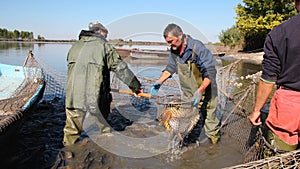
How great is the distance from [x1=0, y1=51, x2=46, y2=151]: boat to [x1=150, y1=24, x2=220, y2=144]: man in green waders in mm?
2127

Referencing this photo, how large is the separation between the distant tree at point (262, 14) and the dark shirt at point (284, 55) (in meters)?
22.7

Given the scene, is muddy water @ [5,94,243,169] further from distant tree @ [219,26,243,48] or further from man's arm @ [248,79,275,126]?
distant tree @ [219,26,243,48]

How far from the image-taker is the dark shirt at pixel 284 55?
71.7 inches

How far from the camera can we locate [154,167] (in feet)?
11.6

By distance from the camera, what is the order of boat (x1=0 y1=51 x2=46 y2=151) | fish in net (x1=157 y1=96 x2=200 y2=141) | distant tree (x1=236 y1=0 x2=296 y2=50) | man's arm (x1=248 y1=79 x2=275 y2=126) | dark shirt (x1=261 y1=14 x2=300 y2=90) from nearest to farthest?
1. dark shirt (x1=261 y1=14 x2=300 y2=90)
2. man's arm (x1=248 y1=79 x2=275 y2=126)
3. boat (x1=0 y1=51 x2=46 y2=151)
4. fish in net (x1=157 y1=96 x2=200 y2=141)
5. distant tree (x1=236 y1=0 x2=296 y2=50)

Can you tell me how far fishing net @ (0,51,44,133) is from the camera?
351 cm

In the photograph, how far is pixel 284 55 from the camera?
1900 mm

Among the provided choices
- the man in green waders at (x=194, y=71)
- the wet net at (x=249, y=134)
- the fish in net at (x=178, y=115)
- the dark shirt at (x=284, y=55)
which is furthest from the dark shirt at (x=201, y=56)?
the dark shirt at (x=284, y=55)

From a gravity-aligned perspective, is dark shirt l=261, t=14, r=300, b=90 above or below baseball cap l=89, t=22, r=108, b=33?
below

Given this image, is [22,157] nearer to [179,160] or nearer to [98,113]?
[98,113]

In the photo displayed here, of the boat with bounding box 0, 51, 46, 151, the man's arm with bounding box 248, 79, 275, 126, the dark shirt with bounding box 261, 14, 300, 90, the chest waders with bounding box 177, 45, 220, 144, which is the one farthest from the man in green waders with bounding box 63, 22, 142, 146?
the dark shirt with bounding box 261, 14, 300, 90

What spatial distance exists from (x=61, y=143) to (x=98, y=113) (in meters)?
0.81

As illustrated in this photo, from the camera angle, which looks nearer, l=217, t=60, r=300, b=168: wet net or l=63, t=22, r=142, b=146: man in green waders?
l=217, t=60, r=300, b=168: wet net

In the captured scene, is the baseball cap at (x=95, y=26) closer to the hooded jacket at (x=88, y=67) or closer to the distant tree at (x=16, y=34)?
the hooded jacket at (x=88, y=67)
